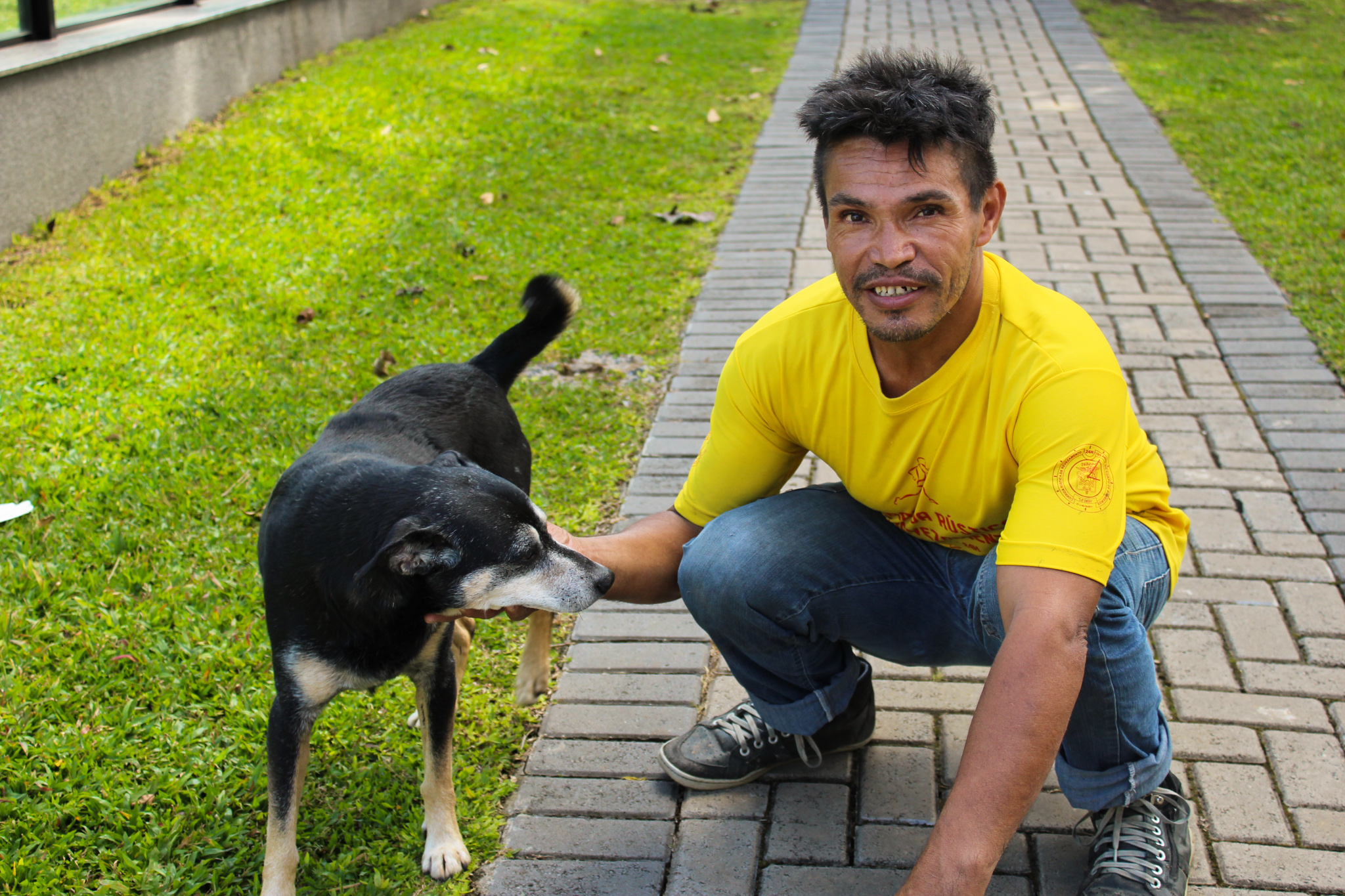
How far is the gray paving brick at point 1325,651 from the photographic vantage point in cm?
299

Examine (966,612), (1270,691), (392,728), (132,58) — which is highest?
(132,58)

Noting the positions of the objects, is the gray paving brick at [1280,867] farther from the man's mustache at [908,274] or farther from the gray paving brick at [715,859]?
the man's mustache at [908,274]

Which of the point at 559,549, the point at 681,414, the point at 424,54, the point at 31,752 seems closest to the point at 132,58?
the point at 424,54

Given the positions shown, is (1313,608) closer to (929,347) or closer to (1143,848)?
(1143,848)

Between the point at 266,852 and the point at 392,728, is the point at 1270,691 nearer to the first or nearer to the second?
the point at 392,728

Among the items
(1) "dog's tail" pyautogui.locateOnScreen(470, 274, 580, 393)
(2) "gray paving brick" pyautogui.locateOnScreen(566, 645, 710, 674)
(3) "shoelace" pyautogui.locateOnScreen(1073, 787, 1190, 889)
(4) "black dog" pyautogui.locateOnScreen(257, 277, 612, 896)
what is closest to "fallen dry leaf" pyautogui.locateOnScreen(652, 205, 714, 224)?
(1) "dog's tail" pyautogui.locateOnScreen(470, 274, 580, 393)

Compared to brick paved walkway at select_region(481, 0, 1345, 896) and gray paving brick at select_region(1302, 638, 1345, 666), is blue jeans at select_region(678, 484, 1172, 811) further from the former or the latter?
gray paving brick at select_region(1302, 638, 1345, 666)

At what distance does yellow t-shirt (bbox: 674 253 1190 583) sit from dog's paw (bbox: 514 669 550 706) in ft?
2.16

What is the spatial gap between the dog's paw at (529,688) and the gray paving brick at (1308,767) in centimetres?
180

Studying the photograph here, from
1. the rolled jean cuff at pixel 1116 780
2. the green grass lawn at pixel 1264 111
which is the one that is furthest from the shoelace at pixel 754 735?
the green grass lawn at pixel 1264 111

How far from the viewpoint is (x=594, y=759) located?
277 centimetres

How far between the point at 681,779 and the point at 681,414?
1.91 meters

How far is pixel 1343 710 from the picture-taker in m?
2.81

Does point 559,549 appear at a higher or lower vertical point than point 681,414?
higher
